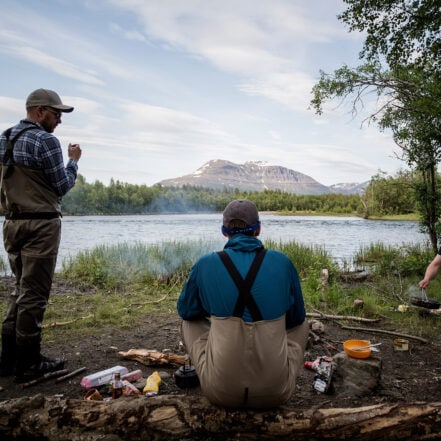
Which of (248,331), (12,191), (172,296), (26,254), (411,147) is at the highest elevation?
(411,147)

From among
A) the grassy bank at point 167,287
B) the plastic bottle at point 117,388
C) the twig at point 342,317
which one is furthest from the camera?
the grassy bank at point 167,287

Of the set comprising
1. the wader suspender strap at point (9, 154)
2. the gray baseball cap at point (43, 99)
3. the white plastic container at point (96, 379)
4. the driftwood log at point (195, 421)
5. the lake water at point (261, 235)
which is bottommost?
the lake water at point (261, 235)

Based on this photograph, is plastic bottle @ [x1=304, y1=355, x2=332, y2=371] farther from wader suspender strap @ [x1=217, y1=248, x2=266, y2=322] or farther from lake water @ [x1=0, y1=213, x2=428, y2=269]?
lake water @ [x1=0, y1=213, x2=428, y2=269]

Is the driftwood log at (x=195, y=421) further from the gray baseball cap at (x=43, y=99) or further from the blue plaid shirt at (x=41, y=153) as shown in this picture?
the gray baseball cap at (x=43, y=99)

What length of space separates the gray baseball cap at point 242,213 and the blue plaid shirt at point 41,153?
5.91ft

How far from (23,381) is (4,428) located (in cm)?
106

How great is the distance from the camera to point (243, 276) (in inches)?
87.7

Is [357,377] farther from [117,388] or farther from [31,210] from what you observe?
[31,210]

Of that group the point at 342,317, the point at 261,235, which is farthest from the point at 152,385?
the point at 261,235

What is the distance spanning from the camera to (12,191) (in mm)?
3375

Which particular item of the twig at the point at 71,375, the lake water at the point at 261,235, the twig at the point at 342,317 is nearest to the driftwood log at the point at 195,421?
the twig at the point at 71,375

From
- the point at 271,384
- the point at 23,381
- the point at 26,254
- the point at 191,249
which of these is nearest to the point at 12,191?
the point at 26,254

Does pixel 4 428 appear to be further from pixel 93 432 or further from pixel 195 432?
pixel 195 432

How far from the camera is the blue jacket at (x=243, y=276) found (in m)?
2.23
